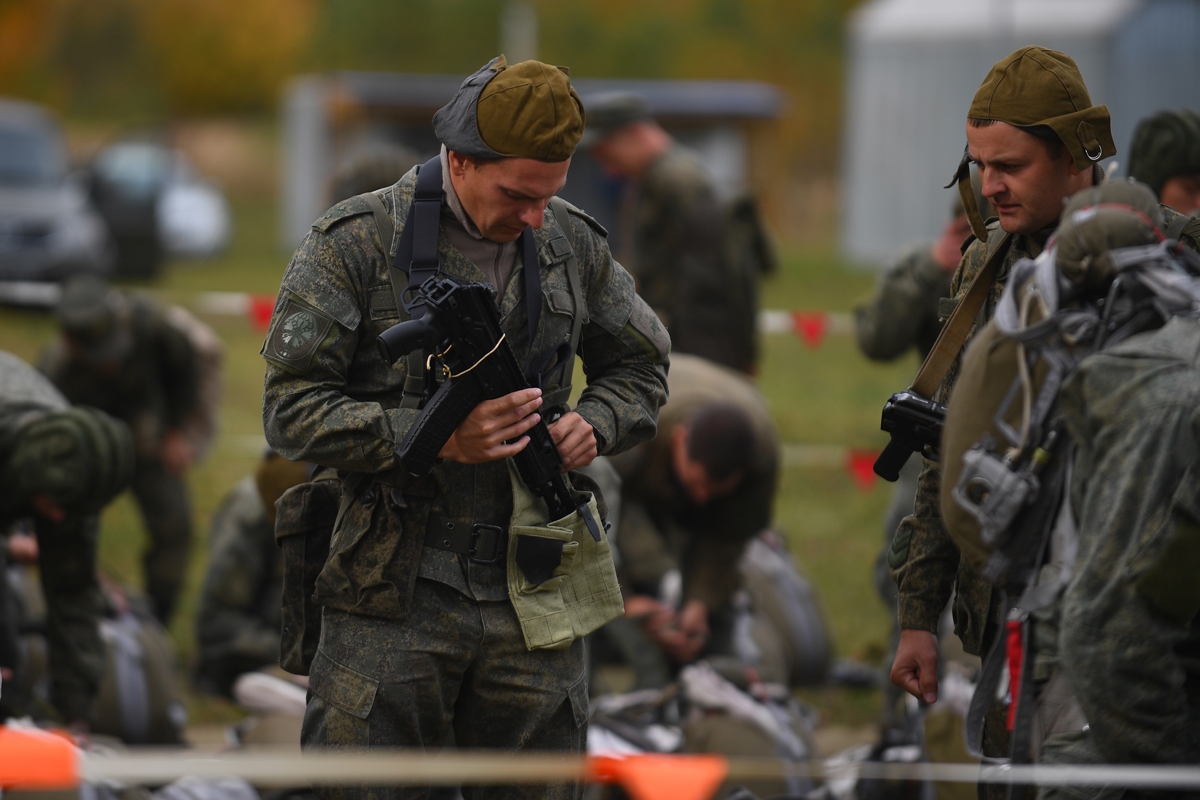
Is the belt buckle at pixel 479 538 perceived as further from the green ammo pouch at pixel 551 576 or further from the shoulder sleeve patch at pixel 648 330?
the shoulder sleeve patch at pixel 648 330

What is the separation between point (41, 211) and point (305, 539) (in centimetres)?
1441

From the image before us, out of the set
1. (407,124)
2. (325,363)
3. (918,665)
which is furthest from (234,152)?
(918,665)

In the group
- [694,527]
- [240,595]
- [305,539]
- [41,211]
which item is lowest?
[240,595]

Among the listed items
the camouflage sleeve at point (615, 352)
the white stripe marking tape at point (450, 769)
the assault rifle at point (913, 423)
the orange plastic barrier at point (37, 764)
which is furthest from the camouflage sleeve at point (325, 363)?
the assault rifle at point (913, 423)

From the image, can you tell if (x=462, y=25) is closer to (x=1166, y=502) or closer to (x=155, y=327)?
(x=155, y=327)

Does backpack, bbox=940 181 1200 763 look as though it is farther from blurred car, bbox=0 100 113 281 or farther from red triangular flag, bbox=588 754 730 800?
blurred car, bbox=0 100 113 281

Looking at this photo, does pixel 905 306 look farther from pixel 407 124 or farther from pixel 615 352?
pixel 407 124

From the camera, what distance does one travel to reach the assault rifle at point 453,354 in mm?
2518

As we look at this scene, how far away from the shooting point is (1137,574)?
2.08 metres

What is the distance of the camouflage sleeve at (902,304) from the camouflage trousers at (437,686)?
2125 millimetres

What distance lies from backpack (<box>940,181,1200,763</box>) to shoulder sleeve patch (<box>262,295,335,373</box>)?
1.22 m

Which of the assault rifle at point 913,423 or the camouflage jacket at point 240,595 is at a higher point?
the assault rifle at point 913,423

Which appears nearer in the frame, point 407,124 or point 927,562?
point 927,562

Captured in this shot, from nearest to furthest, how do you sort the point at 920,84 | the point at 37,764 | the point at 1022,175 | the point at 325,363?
the point at 37,764
the point at 325,363
the point at 1022,175
the point at 920,84
